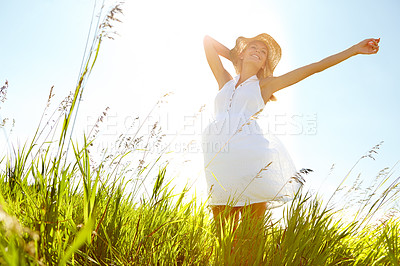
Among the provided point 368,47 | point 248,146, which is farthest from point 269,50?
point 248,146

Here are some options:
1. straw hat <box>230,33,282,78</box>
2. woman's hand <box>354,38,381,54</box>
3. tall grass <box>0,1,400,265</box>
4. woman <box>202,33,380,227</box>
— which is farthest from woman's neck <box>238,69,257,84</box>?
tall grass <box>0,1,400,265</box>

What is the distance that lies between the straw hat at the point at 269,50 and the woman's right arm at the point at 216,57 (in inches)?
7.1

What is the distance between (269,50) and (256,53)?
31 centimetres

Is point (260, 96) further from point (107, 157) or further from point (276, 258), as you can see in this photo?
point (276, 258)

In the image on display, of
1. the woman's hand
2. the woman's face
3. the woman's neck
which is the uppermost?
the woman's face

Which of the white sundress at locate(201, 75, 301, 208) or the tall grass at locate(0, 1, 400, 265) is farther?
the white sundress at locate(201, 75, 301, 208)

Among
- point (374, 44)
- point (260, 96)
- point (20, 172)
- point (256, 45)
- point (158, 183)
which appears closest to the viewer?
point (158, 183)

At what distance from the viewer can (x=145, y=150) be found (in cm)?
172

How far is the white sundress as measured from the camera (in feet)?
8.34

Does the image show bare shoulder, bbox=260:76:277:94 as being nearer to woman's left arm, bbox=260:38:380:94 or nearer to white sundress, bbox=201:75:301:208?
woman's left arm, bbox=260:38:380:94

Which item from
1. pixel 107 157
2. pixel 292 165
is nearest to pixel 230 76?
pixel 292 165

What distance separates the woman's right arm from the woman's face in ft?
0.94

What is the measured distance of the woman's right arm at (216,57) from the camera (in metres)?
3.61

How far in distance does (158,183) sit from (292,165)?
175 cm
